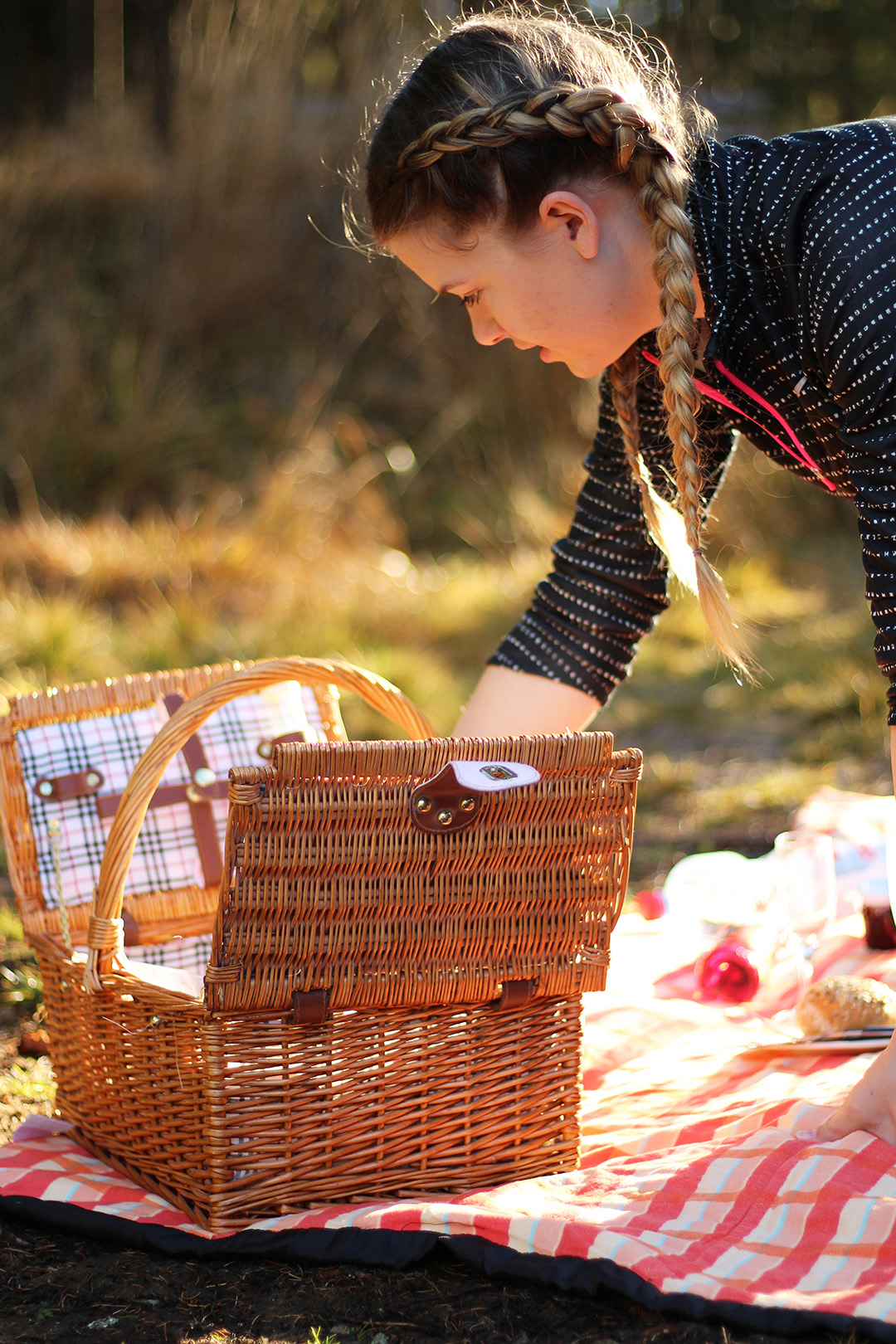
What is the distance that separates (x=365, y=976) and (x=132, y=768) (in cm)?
72

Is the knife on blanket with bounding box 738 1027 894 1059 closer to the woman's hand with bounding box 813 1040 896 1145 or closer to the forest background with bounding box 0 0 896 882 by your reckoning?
the woman's hand with bounding box 813 1040 896 1145

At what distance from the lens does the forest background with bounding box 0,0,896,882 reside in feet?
14.3

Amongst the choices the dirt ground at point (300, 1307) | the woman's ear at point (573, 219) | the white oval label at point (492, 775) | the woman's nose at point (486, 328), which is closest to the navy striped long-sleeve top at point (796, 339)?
the woman's ear at point (573, 219)

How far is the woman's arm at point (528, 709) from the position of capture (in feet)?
6.43

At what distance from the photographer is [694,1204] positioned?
4.77 feet

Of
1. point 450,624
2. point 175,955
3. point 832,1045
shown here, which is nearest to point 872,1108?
point 832,1045

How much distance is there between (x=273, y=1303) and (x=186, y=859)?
82cm

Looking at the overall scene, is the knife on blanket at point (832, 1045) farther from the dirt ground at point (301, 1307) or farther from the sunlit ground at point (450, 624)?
the sunlit ground at point (450, 624)

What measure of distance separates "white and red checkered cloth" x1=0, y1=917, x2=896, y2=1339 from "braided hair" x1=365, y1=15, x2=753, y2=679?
0.62 metres

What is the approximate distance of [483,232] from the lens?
1.53 meters

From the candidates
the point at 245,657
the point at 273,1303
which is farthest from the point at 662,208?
the point at 245,657

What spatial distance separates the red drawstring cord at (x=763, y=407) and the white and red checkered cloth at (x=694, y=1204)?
85cm

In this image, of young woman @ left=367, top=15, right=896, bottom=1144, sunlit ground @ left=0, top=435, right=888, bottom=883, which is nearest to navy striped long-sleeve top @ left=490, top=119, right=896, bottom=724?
young woman @ left=367, top=15, right=896, bottom=1144

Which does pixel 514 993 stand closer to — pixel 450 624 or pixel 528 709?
pixel 528 709
